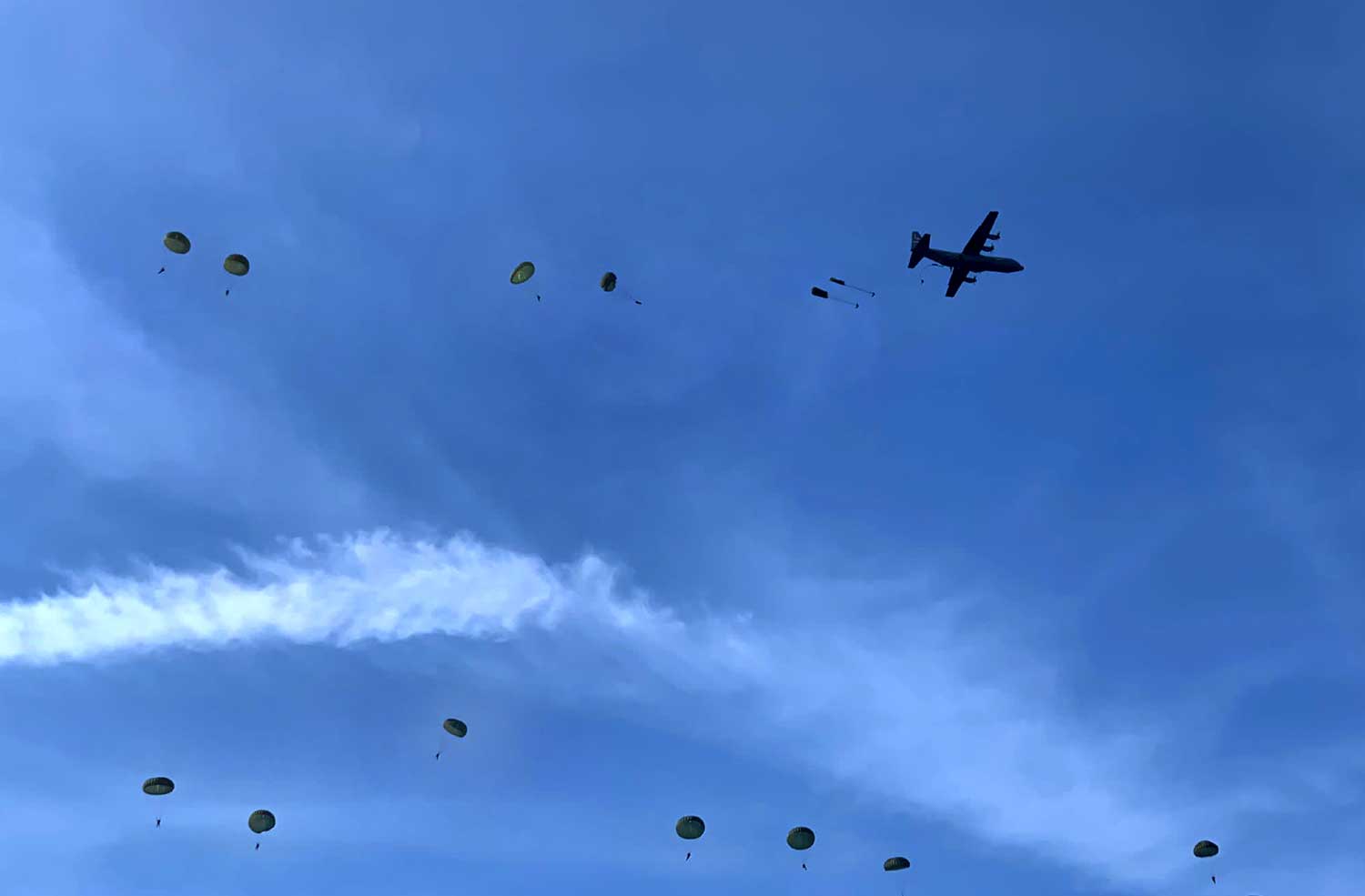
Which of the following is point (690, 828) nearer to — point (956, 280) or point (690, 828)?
point (690, 828)

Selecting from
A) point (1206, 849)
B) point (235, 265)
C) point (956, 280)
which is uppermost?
point (956, 280)

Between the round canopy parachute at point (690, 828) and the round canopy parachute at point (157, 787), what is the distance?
147 ft

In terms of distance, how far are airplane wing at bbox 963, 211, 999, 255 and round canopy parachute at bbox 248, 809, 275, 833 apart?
11598 centimetres

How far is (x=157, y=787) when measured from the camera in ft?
274

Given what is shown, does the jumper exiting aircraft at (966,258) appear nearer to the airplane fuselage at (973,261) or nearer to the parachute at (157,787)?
the airplane fuselage at (973,261)

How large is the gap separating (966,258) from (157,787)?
12146cm

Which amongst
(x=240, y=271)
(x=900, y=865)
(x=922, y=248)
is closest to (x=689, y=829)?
(x=900, y=865)

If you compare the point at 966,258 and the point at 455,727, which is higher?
the point at 966,258

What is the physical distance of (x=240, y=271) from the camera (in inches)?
3506

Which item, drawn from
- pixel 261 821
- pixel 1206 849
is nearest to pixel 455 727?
pixel 261 821

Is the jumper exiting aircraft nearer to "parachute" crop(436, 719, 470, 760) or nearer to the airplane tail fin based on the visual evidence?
the airplane tail fin

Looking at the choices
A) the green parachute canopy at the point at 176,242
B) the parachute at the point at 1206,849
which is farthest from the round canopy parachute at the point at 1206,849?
the green parachute canopy at the point at 176,242

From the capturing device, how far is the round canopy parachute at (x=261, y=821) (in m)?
85.1

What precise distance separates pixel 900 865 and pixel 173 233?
292 ft
